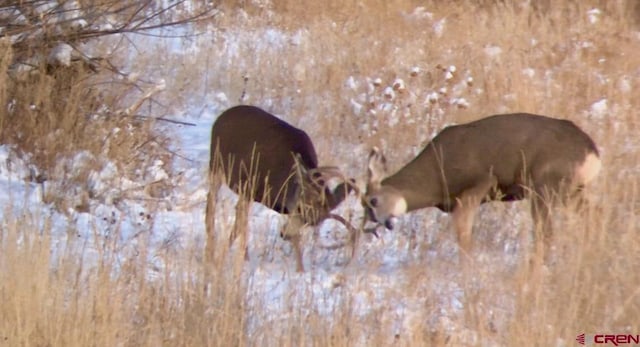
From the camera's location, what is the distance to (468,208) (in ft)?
23.4

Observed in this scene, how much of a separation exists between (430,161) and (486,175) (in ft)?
1.33

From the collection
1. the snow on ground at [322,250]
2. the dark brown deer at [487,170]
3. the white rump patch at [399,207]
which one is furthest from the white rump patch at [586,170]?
the white rump patch at [399,207]

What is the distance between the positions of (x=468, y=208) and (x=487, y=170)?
10.7 inches

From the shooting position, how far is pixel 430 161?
744cm

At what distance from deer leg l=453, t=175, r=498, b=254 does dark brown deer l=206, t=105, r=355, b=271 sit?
66 centimetres

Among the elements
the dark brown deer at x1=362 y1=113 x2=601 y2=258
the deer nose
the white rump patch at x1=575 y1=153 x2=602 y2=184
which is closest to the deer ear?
the dark brown deer at x1=362 y1=113 x2=601 y2=258

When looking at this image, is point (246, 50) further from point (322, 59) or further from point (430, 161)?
point (430, 161)

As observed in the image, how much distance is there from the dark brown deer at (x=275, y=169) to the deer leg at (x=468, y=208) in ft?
2.18

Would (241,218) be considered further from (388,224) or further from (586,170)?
(586,170)

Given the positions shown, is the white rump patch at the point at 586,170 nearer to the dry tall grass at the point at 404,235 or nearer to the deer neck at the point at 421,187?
the dry tall grass at the point at 404,235

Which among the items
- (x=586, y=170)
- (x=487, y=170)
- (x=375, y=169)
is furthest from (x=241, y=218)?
(x=586, y=170)

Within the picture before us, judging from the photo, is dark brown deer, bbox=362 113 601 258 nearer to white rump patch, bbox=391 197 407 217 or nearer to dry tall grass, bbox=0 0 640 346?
white rump patch, bbox=391 197 407 217

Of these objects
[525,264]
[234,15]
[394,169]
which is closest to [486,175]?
[525,264]

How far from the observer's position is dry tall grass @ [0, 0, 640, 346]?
5316 millimetres
